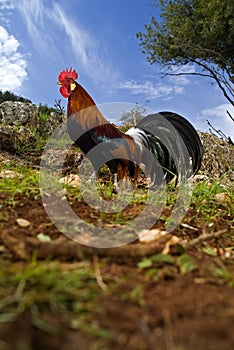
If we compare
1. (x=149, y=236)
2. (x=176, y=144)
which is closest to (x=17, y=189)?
(x=149, y=236)

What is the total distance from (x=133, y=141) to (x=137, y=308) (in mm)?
3724

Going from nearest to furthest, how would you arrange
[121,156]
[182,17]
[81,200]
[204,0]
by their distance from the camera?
[81,200]
[121,156]
[204,0]
[182,17]

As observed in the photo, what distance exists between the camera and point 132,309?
1.18 meters

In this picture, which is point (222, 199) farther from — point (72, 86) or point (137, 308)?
point (72, 86)

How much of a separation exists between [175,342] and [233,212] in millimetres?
2220

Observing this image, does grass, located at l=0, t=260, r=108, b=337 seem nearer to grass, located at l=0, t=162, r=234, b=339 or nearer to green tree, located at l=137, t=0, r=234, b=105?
grass, located at l=0, t=162, r=234, b=339

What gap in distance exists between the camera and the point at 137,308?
1197mm

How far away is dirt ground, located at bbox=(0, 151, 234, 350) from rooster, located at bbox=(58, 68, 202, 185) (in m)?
2.80

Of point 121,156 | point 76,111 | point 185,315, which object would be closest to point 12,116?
point 76,111

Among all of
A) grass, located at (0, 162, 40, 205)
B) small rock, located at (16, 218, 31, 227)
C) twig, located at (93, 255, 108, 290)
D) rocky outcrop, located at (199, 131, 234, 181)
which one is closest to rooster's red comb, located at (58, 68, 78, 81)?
grass, located at (0, 162, 40, 205)

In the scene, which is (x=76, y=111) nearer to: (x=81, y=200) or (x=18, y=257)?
(x=81, y=200)

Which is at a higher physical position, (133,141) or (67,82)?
(67,82)

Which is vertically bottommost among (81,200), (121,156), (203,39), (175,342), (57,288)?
(175,342)

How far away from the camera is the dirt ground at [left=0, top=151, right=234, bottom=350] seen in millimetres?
1041
